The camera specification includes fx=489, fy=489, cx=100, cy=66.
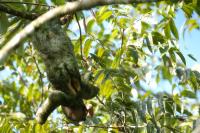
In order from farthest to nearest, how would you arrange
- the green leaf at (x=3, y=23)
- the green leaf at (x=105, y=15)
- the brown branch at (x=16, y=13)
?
1. the green leaf at (x=105, y=15)
2. the green leaf at (x=3, y=23)
3. the brown branch at (x=16, y=13)

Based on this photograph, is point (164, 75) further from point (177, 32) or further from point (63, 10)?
point (63, 10)

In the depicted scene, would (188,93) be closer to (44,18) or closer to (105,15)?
(105,15)

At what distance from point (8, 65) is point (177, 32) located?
217 cm

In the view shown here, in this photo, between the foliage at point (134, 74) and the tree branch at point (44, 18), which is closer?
the tree branch at point (44, 18)

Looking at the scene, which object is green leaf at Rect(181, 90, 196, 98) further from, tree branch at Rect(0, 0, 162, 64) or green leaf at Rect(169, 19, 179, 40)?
tree branch at Rect(0, 0, 162, 64)

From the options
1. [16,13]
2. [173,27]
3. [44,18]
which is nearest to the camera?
[44,18]

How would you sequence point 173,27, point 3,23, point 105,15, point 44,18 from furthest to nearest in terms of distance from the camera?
point 105,15 → point 173,27 → point 3,23 → point 44,18

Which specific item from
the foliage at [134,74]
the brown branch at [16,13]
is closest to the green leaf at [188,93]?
the foliage at [134,74]

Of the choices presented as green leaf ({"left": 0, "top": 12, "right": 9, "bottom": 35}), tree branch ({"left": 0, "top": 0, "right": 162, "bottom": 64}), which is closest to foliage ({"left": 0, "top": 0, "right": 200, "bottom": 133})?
green leaf ({"left": 0, "top": 12, "right": 9, "bottom": 35})

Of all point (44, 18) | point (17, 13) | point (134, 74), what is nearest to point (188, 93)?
point (134, 74)


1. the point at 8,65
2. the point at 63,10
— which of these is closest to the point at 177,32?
the point at 63,10

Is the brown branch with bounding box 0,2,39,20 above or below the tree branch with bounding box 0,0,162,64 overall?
above

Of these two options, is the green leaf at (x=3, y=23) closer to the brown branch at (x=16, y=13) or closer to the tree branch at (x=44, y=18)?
the brown branch at (x=16, y=13)

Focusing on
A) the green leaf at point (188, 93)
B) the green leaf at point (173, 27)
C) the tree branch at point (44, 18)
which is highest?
the green leaf at point (173, 27)
